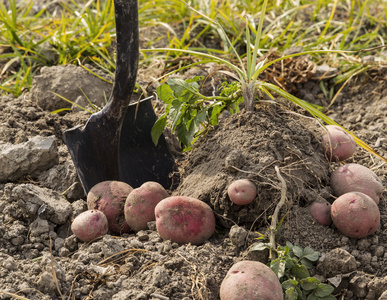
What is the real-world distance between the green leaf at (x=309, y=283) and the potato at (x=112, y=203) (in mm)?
863

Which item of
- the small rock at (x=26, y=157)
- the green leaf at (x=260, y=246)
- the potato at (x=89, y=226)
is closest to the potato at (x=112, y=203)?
the potato at (x=89, y=226)

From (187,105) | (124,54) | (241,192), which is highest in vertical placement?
(124,54)

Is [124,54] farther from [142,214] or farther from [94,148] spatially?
[142,214]

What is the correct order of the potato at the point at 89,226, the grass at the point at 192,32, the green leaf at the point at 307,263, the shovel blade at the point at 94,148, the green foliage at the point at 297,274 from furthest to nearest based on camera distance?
the grass at the point at 192,32
the shovel blade at the point at 94,148
the potato at the point at 89,226
the green leaf at the point at 307,263
the green foliage at the point at 297,274

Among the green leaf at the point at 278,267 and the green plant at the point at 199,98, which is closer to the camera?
the green leaf at the point at 278,267

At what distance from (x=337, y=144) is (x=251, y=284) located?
967 millimetres

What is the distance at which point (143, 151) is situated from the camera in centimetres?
273

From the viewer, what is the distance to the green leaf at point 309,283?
1.81m

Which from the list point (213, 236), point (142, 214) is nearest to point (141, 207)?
point (142, 214)

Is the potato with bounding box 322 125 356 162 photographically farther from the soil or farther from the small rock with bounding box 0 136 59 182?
the small rock with bounding box 0 136 59 182

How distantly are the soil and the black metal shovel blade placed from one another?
0.14m

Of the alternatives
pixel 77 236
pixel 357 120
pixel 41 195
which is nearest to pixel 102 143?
pixel 41 195

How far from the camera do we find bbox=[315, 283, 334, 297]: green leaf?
1.81 meters

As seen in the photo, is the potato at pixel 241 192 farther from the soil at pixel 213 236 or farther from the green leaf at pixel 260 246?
the green leaf at pixel 260 246
